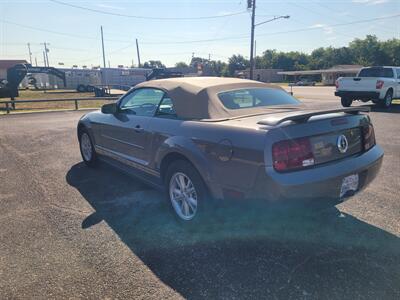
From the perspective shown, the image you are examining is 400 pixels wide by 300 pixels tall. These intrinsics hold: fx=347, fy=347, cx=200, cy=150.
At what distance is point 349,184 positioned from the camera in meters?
3.26

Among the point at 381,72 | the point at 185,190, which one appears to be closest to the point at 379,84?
the point at 381,72

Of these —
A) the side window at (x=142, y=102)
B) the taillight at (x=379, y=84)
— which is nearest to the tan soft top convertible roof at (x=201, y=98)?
the side window at (x=142, y=102)

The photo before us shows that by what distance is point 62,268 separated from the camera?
3.04 m

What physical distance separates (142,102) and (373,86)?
1343cm

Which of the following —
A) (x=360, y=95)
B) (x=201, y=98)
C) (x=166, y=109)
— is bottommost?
(x=360, y=95)

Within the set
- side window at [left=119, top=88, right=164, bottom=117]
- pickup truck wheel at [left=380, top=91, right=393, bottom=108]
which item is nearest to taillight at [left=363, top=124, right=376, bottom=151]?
side window at [left=119, top=88, right=164, bottom=117]

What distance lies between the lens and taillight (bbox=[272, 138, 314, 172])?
283 cm

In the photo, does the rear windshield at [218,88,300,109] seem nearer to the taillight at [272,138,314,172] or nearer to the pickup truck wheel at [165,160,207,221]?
the pickup truck wheel at [165,160,207,221]

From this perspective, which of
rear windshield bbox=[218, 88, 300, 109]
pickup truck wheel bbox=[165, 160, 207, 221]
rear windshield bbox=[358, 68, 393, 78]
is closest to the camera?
pickup truck wheel bbox=[165, 160, 207, 221]

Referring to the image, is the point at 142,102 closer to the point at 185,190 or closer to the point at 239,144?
the point at 185,190

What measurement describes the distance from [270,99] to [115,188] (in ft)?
8.42

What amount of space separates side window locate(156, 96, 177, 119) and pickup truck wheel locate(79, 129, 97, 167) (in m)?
2.29

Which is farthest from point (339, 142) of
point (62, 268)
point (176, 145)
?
point (62, 268)

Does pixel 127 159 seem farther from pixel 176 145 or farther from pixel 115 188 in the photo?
pixel 176 145
